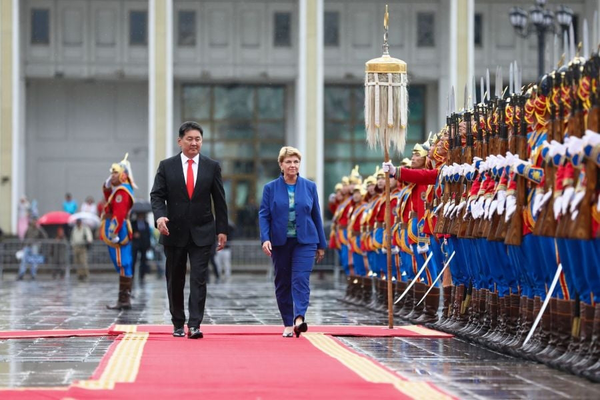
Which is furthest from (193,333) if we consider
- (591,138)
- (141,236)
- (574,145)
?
(141,236)

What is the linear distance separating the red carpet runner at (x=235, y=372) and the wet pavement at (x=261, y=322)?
0.85ft

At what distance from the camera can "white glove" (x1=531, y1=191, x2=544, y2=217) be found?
33.1ft

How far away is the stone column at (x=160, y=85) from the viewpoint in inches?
1746

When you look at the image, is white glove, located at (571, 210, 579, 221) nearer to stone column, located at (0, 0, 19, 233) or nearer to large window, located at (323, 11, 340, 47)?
stone column, located at (0, 0, 19, 233)

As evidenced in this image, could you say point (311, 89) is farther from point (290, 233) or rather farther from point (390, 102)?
point (290, 233)

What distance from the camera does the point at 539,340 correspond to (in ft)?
35.6

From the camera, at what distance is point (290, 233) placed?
1314 centimetres

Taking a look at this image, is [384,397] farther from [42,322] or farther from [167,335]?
[42,322]

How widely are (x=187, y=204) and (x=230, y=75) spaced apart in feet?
115

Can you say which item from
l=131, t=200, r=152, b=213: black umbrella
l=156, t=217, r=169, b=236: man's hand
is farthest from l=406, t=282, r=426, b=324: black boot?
l=131, t=200, r=152, b=213: black umbrella

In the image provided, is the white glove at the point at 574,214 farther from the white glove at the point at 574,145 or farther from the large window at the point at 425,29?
the large window at the point at 425,29

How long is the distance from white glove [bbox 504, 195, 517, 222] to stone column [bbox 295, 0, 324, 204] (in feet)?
109

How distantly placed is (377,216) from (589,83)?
32.6 ft

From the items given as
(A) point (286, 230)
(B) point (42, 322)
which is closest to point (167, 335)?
(A) point (286, 230)
